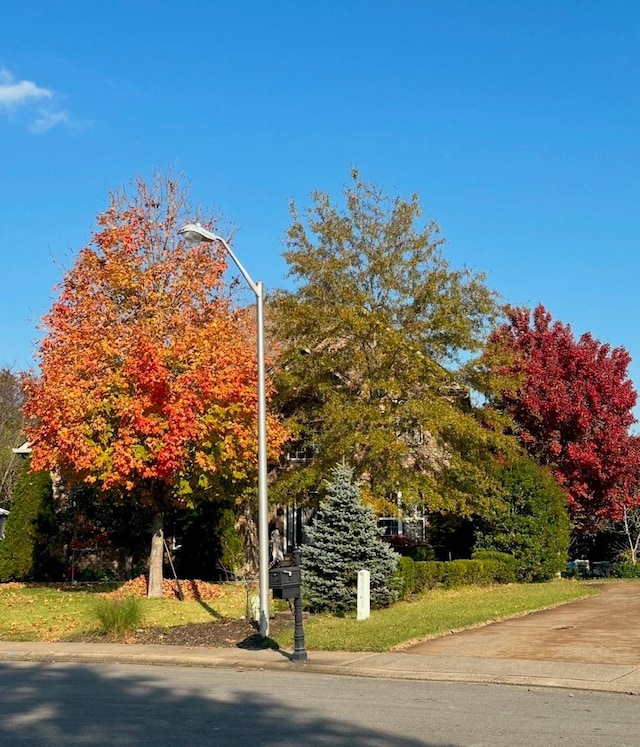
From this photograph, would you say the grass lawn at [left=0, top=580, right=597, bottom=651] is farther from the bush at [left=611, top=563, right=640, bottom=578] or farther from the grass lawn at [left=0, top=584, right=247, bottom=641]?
the bush at [left=611, top=563, right=640, bottom=578]

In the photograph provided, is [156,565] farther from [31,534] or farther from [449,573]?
[449,573]

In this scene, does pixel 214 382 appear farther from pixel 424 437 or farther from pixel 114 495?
pixel 424 437

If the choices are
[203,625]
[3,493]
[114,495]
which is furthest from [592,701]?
[3,493]

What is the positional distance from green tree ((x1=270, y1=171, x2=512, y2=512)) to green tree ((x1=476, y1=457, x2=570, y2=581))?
0.96m

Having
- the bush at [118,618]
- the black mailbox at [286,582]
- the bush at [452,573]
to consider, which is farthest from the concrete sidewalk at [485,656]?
the bush at [452,573]

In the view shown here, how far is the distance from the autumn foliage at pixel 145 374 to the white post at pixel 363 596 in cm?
524

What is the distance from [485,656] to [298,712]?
502cm

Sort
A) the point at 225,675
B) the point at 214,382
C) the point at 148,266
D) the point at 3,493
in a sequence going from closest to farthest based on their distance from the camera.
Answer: the point at 225,675 < the point at 214,382 < the point at 148,266 < the point at 3,493

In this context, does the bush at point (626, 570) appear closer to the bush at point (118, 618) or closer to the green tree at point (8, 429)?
the bush at point (118, 618)

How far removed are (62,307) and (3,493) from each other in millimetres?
24967

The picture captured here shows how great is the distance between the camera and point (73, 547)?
27.9 m

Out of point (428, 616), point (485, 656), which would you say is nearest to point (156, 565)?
point (428, 616)

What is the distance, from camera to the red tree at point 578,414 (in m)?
27.4

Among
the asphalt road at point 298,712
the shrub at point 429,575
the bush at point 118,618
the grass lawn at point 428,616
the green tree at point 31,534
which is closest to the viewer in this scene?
the asphalt road at point 298,712
